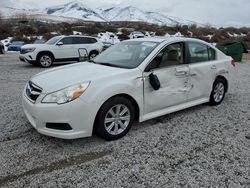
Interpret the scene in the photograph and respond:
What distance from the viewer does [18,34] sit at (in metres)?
34.3

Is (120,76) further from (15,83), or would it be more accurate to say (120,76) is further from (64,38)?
(64,38)

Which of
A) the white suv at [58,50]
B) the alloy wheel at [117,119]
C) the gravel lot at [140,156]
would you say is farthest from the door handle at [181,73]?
the white suv at [58,50]

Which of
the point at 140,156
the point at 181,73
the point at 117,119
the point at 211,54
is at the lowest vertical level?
the point at 140,156

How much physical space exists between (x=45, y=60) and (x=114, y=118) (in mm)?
9913

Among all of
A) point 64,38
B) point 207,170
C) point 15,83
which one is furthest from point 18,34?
point 207,170

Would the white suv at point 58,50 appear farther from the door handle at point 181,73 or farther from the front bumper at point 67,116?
the front bumper at point 67,116

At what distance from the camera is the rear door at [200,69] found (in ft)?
16.7

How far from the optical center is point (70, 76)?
4.02 m

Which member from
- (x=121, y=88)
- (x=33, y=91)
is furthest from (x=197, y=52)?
(x=33, y=91)

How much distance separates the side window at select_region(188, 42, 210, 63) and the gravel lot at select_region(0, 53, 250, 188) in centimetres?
115

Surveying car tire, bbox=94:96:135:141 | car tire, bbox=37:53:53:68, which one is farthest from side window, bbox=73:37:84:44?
car tire, bbox=94:96:135:141

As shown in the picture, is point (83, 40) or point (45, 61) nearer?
point (45, 61)

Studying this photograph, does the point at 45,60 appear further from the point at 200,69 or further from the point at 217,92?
the point at 200,69

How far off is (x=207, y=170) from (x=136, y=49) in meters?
2.47
